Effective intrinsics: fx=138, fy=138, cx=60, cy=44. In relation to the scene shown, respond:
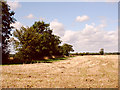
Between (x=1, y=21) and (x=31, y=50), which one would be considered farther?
(x=31, y=50)

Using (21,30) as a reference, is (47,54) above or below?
below

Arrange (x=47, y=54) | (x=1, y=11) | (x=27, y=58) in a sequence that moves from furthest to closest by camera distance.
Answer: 1. (x=47, y=54)
2. (x=27, y=58)
3. (x=1, y=11)

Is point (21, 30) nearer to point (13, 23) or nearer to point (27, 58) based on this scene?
point (13, 23)

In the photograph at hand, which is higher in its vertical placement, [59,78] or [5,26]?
[5,26]

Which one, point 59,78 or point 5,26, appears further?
point 5,26

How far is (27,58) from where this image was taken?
34344 mm

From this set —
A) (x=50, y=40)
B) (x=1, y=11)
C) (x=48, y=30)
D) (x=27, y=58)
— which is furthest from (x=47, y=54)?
(x=1, y=11)

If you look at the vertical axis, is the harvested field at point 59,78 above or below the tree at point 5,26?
below

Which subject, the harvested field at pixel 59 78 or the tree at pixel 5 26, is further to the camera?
the tree at pixel 5 26

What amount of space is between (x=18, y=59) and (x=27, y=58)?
235cm

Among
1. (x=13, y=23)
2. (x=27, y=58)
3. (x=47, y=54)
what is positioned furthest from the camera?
(x=47, y=54)

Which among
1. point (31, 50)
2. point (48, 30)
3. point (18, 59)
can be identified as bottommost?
point (18, 59)

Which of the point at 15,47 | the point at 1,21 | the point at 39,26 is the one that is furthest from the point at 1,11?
the point at 39,26

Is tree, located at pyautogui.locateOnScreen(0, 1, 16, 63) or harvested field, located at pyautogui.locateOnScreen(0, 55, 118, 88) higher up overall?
tree, located at pyautogui.locateOnScreen(0, 1, 16, 63)
